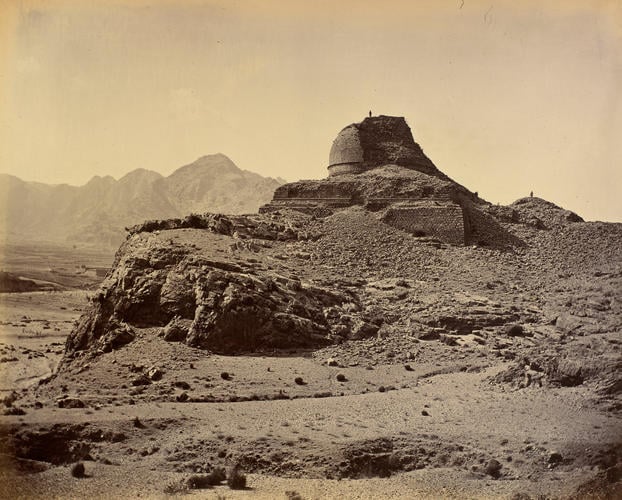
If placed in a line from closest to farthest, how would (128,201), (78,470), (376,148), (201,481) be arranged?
(201,481)
(78,470)
(376,148)
(128,201)

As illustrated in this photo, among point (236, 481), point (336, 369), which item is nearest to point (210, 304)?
point (336, 369)

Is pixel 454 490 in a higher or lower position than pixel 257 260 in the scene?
lower

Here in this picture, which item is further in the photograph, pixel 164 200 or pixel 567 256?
pixel 164 200

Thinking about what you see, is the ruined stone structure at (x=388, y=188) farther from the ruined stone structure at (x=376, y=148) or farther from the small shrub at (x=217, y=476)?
the small shrub at (x=217, y=476)

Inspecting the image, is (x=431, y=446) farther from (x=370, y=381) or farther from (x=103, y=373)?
(x=103, y=373)

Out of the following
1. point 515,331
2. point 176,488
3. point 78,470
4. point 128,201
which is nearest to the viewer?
point 176,488

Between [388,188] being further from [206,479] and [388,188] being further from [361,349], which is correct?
[206,479]

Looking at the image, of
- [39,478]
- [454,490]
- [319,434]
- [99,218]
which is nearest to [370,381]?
[319,434]
